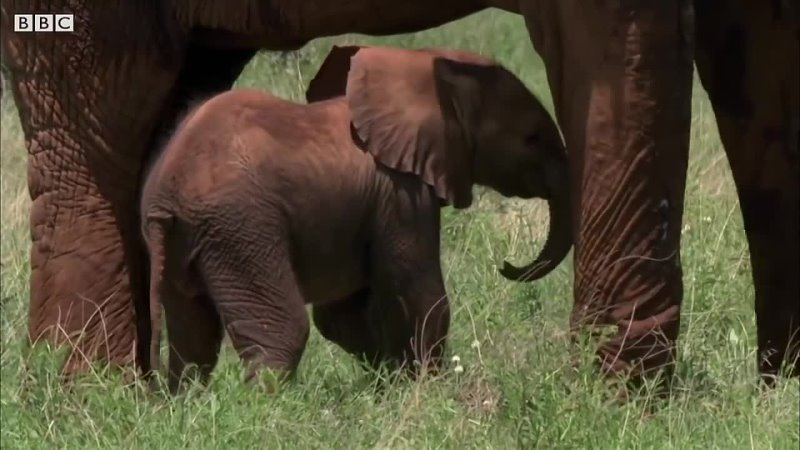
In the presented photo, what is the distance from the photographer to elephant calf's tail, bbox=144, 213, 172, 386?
5242 millimetres

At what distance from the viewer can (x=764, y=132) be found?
216 inches

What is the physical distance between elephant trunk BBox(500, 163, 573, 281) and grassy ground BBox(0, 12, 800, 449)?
0.14 m

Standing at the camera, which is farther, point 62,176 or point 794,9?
point 62,176

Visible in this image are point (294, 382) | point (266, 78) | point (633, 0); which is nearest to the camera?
point (633, 0)

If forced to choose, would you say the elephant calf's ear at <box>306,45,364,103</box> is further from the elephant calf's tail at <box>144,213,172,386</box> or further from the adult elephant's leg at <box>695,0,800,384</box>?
the adult elephant's leg at <box>695,0,800,384</box>

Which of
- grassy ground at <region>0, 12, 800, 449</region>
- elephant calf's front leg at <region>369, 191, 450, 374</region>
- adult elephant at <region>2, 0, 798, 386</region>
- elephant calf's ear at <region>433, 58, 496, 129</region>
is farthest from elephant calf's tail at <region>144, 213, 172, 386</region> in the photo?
elephant calf's ear at <region>433, 58, 496, 129</region>

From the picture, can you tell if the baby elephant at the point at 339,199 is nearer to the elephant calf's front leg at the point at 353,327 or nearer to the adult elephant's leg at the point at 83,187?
the elephant calf's front leg at the point at 353,327

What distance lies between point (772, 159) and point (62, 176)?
179 cm

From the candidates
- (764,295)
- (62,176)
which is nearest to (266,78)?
(62,176)

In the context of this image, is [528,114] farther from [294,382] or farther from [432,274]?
[294,382]

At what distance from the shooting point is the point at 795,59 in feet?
17.8

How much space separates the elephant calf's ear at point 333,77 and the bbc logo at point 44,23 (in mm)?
629

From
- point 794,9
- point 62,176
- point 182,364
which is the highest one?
point 794,9

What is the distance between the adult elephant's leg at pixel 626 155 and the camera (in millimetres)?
4828
